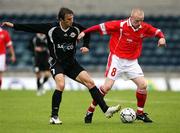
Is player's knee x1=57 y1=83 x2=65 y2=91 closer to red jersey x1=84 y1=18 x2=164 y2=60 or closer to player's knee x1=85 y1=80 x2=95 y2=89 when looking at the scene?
player's knee x1=85 y1=80 x2=95 y2=89

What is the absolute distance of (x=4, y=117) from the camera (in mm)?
13719

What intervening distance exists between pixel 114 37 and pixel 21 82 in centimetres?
1362

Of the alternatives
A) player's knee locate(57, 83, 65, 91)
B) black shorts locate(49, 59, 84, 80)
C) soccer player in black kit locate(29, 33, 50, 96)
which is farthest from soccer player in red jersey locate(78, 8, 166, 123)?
soccer player in black kit locate(29, 33, 50, 96)

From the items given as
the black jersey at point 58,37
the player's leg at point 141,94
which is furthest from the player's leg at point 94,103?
the black jersey at point 58,37

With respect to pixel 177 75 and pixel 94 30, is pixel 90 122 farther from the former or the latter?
pixel 177 75

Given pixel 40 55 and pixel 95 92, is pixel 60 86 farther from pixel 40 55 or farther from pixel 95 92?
pixel 40 55

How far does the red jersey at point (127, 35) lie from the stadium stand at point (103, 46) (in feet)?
51.2

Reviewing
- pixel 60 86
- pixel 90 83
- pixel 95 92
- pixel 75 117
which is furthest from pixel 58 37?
pixel 75 117

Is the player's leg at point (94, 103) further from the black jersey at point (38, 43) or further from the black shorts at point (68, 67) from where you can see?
the black jersey at point (38, 43)

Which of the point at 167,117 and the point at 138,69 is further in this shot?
the point at 167,117

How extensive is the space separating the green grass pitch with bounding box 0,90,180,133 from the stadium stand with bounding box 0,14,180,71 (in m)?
8.51

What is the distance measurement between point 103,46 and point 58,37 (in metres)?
17.7

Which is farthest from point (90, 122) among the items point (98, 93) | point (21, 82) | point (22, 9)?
point (22, 9)

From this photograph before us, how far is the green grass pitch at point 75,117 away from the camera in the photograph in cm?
1128
